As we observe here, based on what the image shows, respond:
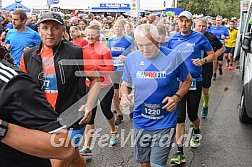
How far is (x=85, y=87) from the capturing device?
3.61 meters

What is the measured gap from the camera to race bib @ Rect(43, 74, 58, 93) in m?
3.09

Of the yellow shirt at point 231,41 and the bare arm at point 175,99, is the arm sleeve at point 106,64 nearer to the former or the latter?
the bare arm at point 175,99

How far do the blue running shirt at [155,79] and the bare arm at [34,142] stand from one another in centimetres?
187

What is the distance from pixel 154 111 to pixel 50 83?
98 centimetres

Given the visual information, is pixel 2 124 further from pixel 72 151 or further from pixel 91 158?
pixel 91 158

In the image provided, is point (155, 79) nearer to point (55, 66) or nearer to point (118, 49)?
point (55, 66)

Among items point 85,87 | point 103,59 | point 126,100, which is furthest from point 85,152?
point 126,100

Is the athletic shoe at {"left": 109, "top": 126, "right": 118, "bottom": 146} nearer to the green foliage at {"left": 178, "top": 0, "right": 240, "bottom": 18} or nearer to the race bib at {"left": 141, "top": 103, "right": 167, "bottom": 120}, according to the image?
the race bib at {"left": 141, "top": 103, "right": 167, "bottom": 120}

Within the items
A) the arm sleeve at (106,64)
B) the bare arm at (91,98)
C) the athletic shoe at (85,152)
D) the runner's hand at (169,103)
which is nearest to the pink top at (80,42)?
the arm sleeve at (106,64)

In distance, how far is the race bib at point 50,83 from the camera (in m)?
3.09

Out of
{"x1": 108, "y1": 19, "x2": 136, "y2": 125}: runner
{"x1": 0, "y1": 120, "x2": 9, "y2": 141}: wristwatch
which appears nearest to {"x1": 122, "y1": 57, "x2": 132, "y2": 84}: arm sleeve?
{"x1": 0, "y1": 120, "x2": 9, "y2": 141}: wristwatch

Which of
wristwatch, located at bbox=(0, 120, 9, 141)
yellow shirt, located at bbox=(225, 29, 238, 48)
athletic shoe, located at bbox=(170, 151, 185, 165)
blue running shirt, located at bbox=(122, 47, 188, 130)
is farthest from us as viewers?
yellow shirt, located at bbox=(225, 29, 238, 48)

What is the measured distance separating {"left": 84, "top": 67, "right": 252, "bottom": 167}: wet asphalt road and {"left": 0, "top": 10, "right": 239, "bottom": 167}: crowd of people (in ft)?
0.59

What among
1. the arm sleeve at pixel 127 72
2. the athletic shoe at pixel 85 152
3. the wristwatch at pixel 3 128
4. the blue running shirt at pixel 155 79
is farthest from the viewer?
the athletic shoe at pixel 85 152
